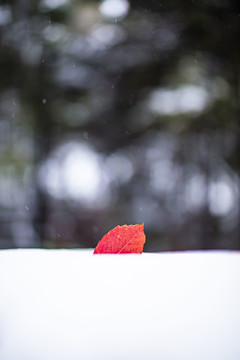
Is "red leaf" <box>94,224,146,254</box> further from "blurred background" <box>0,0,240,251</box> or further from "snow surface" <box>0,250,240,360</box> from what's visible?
"blurred background" <box>0,0,240,251</box>

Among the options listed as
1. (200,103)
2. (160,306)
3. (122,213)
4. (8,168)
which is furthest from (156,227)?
(160,306)

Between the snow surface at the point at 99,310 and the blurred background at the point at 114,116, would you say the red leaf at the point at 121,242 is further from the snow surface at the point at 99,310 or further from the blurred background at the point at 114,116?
the blurred background at the point at 114,116

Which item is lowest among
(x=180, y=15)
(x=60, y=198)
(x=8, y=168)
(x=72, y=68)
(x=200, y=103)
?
(x=60, y=198)

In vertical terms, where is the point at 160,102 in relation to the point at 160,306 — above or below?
below

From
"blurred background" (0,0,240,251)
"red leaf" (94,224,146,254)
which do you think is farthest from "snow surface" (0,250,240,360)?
"blurred background" (0,0,240,251)

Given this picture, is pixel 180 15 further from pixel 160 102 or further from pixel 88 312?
pixel 88 312

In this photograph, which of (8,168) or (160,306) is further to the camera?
(8,168)

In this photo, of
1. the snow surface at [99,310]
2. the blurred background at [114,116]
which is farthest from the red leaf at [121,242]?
the blurred background at [114,116]
